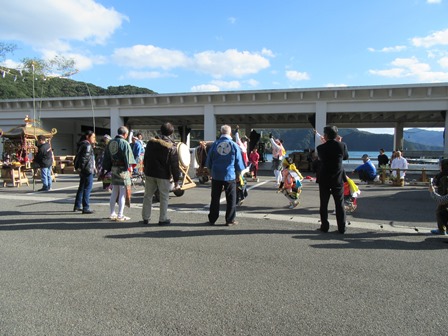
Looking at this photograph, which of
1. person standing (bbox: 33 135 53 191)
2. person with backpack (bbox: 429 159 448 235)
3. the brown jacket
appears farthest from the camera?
person standing (bbox: 33 135 53 191)

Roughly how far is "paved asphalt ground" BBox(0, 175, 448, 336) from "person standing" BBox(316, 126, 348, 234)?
1.14 feet

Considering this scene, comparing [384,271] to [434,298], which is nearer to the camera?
[434,298]

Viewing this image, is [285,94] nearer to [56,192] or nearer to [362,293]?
[56,192]

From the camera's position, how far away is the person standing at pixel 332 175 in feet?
20.2

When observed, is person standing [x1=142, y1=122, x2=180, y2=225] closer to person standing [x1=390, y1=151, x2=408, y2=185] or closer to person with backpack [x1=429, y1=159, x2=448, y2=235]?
person with backpack [x1=429, y1=159, x2=448, y2=235]

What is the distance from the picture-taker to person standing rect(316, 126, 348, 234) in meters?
6.14

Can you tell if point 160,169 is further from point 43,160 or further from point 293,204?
point 43,160

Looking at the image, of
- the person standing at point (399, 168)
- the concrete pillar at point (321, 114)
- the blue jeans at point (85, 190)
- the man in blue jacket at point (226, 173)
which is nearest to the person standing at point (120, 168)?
the blue jeans at point (85, 190)

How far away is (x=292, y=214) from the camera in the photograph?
7.99 m

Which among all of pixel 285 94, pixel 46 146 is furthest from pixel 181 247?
pixel 285 94

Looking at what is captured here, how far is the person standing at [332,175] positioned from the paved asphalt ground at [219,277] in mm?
346

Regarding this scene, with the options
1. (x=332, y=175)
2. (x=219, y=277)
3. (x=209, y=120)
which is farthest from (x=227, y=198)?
(x=209, y=120)

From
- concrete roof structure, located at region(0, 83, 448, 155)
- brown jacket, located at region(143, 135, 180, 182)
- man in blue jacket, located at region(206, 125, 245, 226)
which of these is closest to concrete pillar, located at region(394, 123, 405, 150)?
concrete roof structure, located at region(0, 83, 448, 155)

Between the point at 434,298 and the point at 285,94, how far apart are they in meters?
21.5
